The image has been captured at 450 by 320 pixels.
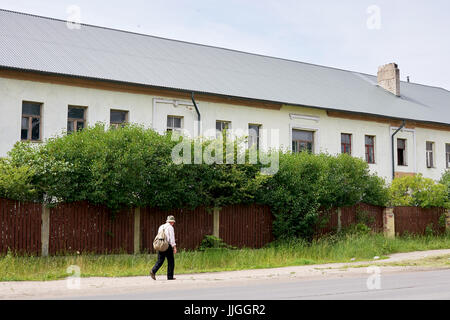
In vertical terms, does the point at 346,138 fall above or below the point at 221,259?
above

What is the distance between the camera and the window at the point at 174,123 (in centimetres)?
2683

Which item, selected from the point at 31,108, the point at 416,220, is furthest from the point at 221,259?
the point at 416,220

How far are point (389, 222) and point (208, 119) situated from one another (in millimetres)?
10203

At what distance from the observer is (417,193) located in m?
28.3

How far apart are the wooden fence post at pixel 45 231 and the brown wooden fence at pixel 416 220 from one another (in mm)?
16839

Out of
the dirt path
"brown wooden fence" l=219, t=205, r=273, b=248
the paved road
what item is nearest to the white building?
"brown wooden fence" l=219, t=205, r=273, b=248

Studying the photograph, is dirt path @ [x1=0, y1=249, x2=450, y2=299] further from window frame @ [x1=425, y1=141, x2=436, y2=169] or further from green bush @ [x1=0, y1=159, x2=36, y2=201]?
window frame @ [x1=425, y1=141, x2=436, y2=169]

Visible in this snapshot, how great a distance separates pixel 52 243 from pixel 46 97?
26.1 ft

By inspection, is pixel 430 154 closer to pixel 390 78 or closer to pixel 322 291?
pixel 390 78

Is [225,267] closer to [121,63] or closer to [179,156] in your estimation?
[179,156]

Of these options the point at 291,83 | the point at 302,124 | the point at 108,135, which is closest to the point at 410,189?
the point at 302,124

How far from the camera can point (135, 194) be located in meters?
19.3

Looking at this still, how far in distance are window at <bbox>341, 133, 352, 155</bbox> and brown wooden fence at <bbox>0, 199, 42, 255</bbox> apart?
20.0m

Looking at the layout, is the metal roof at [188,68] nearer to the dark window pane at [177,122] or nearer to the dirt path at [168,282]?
the dark window pane at [177,122]
